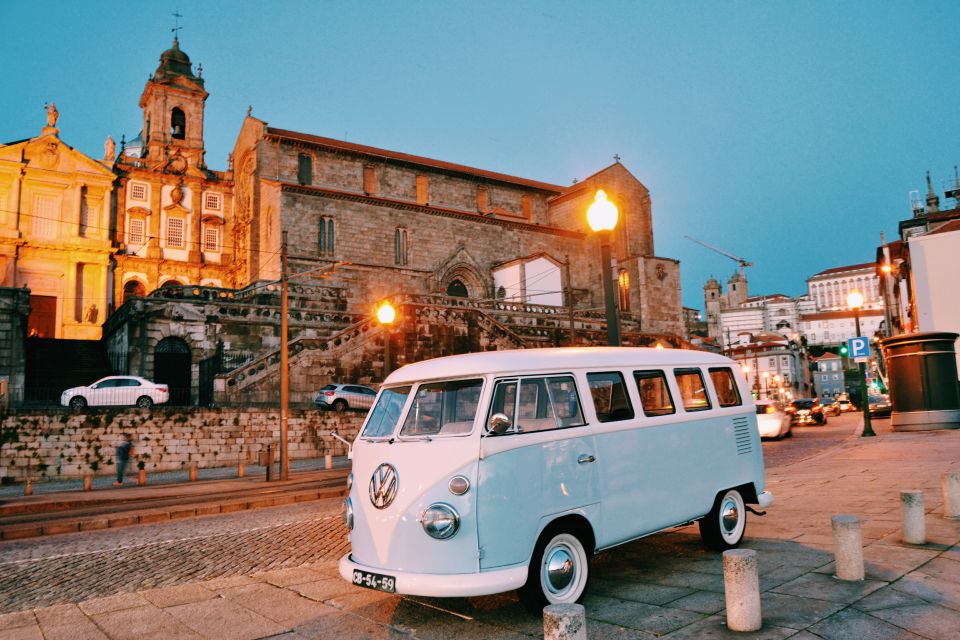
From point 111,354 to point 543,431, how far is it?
30971 millimetres

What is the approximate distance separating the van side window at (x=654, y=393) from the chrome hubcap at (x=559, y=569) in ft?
5.31

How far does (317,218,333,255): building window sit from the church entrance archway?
1180 centimetres

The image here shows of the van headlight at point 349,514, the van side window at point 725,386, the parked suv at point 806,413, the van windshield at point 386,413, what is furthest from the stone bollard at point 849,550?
the parked suv at point 806,413

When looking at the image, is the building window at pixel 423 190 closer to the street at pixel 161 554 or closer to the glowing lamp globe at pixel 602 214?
the street at pixel 161 554

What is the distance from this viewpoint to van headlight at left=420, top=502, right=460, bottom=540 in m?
4.56

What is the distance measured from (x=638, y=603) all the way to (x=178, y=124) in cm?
5614

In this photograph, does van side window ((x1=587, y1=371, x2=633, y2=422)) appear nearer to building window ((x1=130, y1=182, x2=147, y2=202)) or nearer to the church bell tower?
building window ((x1=130, y1=182, x2=147, y2=202))

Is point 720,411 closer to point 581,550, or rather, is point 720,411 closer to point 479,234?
point 581,550

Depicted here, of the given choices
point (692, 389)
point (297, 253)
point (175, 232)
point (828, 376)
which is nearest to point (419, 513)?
point (692, 389)

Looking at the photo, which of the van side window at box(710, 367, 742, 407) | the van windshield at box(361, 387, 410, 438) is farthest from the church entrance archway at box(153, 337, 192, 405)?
the van side window at box(710, 367, 742, 407)

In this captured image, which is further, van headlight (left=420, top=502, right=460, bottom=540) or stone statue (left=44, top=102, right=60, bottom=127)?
stone statue (left=44, top=102, right=60, bottom=127)

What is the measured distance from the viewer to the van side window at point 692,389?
652 cm

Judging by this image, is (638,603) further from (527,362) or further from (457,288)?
(457,288)

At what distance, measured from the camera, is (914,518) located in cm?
632
